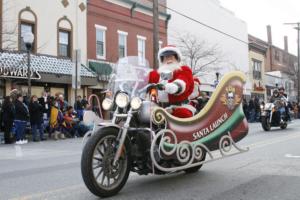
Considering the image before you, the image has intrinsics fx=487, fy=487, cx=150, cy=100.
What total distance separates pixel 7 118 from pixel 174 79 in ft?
34.7

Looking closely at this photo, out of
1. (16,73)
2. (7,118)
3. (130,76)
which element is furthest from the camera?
(16,73)

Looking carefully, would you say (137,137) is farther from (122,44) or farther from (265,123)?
(122,44)

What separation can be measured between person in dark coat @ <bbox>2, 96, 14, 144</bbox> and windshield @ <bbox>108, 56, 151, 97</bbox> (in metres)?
10.3

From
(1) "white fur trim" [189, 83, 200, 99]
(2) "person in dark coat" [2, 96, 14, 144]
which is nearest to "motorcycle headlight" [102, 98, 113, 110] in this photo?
(1) "white fur trim" [189, 83, 200, 99]

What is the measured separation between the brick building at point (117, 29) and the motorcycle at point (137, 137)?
20.1 m

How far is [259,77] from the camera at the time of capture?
53781 mm

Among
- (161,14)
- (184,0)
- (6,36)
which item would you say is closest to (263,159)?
(6,36)

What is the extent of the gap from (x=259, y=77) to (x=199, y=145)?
1902 inches

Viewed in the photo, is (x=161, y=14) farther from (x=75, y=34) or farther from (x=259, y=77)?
(x=259, y=77)

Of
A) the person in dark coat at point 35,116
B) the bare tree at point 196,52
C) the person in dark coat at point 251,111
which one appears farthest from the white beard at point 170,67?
the bare tree at point 196,52

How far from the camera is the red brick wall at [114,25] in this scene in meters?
26.8

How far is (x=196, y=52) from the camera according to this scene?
37188mm

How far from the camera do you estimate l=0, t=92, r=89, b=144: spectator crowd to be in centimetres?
1599

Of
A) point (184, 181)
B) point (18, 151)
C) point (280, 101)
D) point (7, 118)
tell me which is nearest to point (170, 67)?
point (184, 181)
